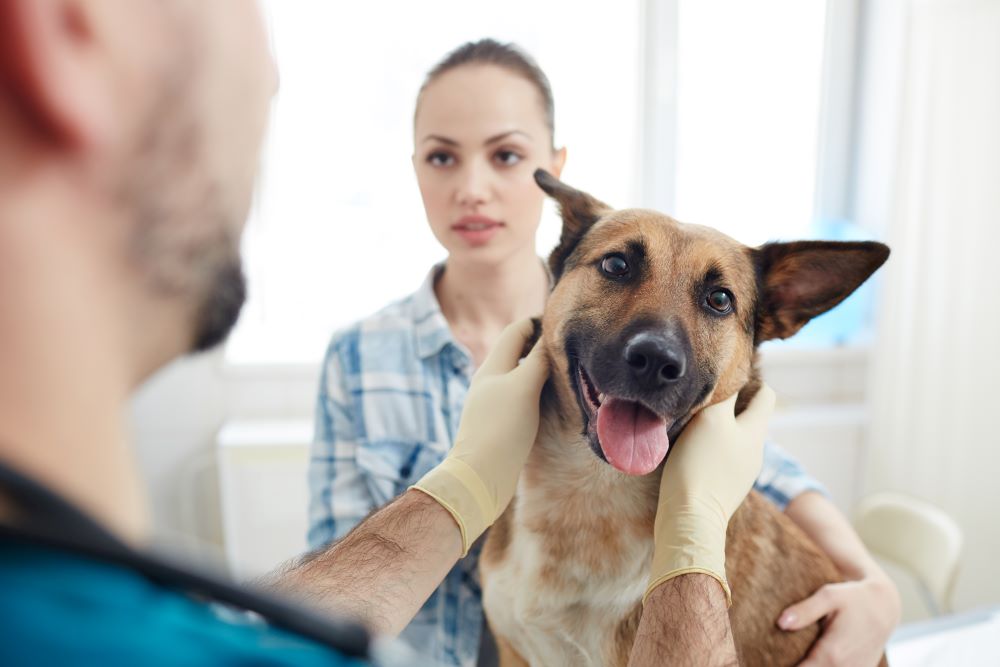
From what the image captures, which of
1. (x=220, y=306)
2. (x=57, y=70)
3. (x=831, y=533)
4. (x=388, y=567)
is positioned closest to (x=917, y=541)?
(x=831, y=533)

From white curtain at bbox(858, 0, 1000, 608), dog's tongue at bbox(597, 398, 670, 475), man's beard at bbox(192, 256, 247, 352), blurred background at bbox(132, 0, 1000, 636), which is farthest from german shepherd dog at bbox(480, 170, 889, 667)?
white curtain at bbox(858, 0, 1000, 608)

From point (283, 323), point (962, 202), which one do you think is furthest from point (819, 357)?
point (283, 323)

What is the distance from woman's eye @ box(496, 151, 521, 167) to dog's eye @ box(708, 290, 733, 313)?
500 mm

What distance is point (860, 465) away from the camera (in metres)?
3.27

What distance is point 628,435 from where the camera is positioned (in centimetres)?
91

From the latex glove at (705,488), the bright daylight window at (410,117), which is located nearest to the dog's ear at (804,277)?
the latex glove at (705,488)

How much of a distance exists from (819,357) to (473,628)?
2542mm

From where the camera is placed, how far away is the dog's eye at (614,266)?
1090mm

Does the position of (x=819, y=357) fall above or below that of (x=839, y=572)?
below

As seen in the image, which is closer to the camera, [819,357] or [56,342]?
[56,342]

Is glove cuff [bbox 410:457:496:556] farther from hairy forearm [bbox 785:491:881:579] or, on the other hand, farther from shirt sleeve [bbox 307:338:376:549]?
hairy forearm [bbox 785:491:881:579]

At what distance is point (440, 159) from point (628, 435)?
70 cm

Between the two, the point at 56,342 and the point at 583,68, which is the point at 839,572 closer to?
the point at 56,342

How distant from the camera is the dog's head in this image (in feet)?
3.03
